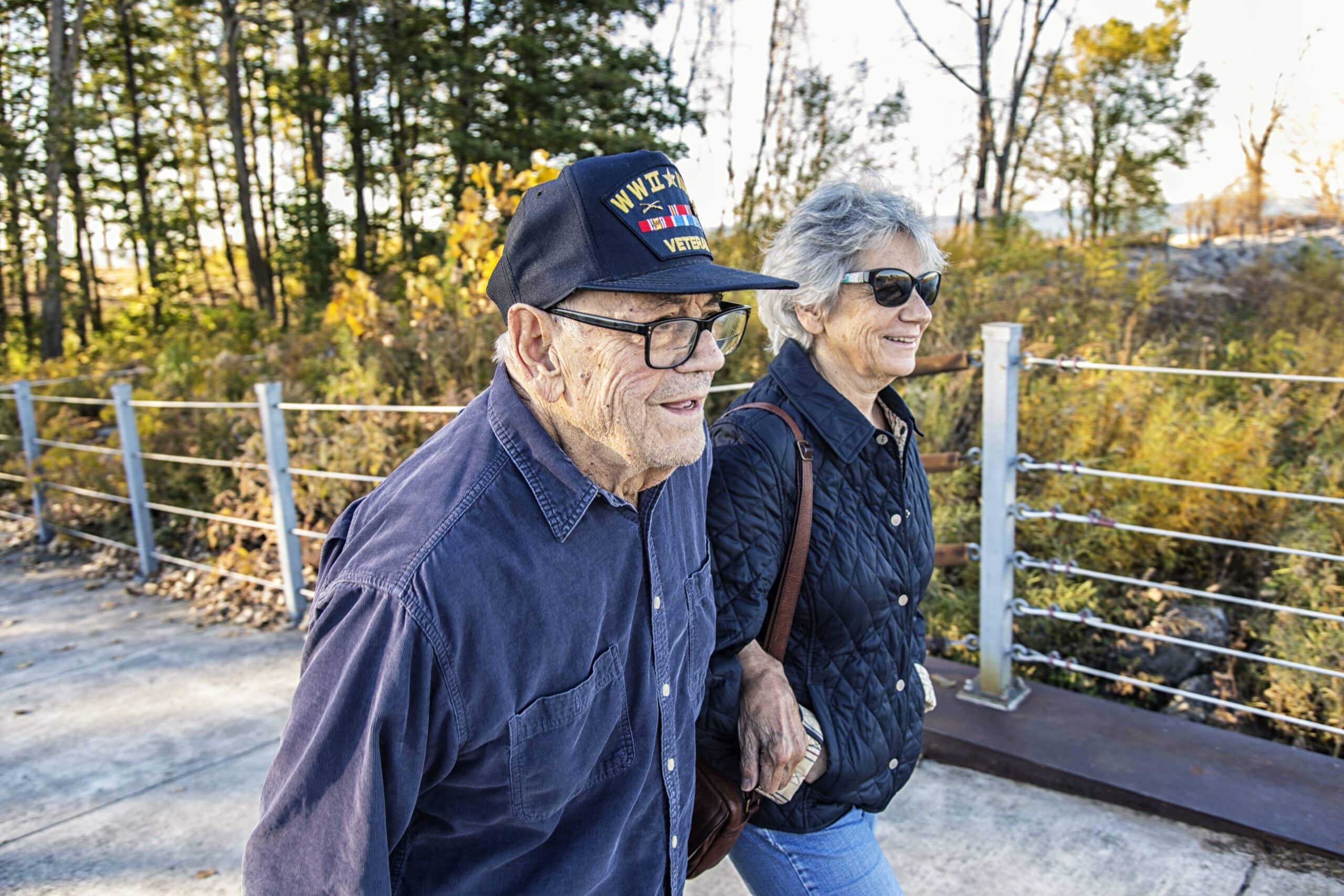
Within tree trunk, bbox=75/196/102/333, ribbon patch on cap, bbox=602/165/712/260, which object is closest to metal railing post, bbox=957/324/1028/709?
ribbon patch on cap, bbox=602/165/712/260

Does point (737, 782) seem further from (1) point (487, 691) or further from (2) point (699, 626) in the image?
(1) point (487, 691)

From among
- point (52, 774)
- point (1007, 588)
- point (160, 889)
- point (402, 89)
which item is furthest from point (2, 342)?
point (1007, 588)

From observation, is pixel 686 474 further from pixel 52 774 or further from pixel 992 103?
pixel 992 103

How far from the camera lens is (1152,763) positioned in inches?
119

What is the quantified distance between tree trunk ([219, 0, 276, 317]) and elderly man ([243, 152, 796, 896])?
18.0 m

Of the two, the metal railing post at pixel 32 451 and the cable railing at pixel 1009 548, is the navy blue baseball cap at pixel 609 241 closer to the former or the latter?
the cable railing at pixel 1009 548

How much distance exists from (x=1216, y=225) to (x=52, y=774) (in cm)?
1383

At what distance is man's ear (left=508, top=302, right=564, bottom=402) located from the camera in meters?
1.28

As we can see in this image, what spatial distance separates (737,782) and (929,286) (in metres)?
1.10

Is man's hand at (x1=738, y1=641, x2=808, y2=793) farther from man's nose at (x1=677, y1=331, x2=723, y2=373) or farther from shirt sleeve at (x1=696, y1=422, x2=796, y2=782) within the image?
man's nose at (x1=677, y1=331, x2=723, y2=373)

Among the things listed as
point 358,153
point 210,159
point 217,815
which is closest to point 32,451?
point 217,815

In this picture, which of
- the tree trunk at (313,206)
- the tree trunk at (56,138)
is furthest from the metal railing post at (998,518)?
the tree trunk at (313,206)

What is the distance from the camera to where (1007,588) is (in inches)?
136

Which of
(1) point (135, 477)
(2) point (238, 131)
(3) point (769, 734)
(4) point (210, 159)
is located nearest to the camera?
(3) point (769, 734)
